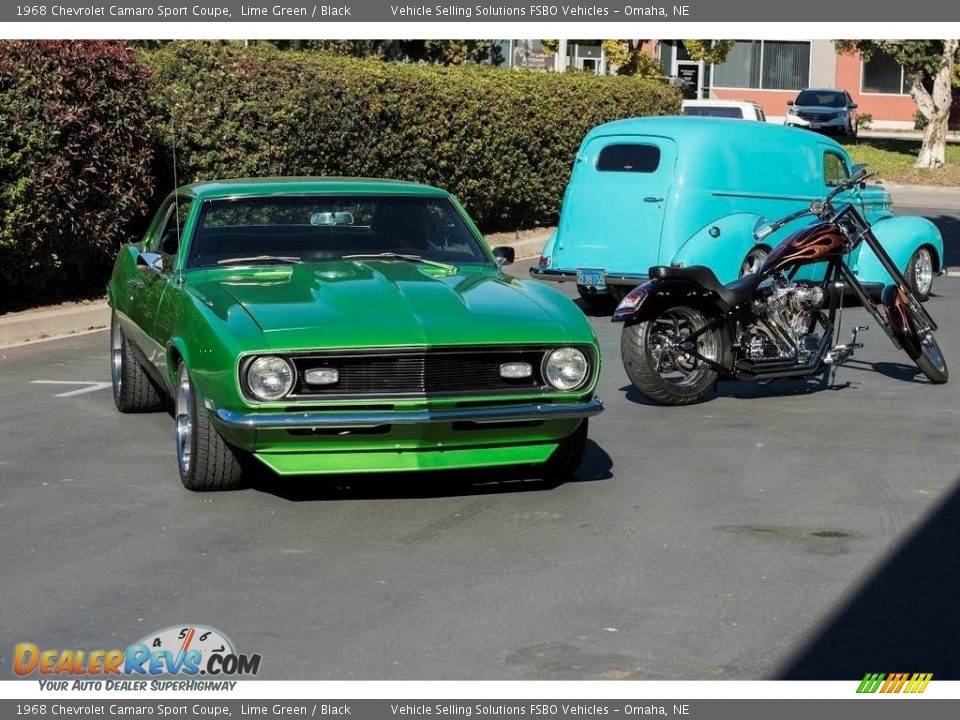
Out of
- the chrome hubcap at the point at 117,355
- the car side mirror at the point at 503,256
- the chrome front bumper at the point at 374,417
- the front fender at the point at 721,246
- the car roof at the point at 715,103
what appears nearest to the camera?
the chrome front bumper at the point at 374,417

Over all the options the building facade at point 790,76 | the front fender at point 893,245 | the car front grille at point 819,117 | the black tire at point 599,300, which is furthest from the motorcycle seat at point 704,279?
the building facade at point 790,76

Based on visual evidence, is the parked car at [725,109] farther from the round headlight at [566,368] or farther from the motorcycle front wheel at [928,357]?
the round headlight at [566,368]

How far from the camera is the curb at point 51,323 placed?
13523mm

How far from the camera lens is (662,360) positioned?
10.2m

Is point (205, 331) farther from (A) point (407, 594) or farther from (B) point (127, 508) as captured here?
(A) point (407, 594)

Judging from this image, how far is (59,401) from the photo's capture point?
10.6 m

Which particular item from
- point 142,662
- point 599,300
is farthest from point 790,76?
point 142,662

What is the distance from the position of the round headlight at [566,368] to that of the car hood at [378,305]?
0.31 ft

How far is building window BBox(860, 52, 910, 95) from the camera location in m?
58.2

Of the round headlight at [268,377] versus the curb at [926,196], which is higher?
the round headlight at [268,377]

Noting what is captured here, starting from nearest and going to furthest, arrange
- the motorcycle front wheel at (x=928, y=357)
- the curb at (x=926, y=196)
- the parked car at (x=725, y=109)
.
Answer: the motorcycle front wheel at (x=928, y=357) → the curb at (x=926, y=196) → the parked car at (x=725, y=109)

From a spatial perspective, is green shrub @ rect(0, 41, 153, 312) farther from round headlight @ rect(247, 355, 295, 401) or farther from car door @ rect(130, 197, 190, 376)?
round headlight @ rect(247, 355, 295, 401)

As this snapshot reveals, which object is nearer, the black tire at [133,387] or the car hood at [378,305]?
the car hood at [378,305]

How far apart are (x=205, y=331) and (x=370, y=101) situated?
1133 centimetres
